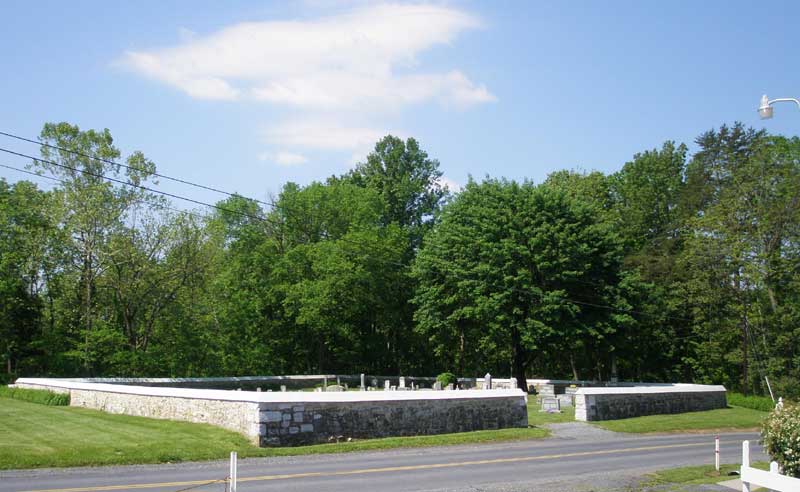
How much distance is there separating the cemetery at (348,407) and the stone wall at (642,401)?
4 centimetres

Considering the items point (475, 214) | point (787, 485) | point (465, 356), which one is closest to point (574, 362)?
point (465, 356)

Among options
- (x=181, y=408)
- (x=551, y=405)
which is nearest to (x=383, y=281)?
(x=551, y=405)

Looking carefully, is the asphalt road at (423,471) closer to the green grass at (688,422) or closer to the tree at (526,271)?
the green grass at (688,422)

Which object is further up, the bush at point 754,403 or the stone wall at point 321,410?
the stone wall at point 321,410

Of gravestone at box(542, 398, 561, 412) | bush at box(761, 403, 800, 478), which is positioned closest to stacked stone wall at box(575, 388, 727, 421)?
gravestone at box(542, 398, 561, 412)

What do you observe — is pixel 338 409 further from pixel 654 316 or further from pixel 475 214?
pixel 654 316

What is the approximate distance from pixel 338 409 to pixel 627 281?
26.5 metres

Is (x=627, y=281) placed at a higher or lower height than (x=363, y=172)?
lower

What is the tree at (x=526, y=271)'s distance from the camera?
4047 cm

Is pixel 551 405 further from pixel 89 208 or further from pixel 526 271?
pixel 89 208

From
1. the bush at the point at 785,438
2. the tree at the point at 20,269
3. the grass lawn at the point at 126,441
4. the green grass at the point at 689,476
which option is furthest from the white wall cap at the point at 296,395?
the tree at the point at 20,269

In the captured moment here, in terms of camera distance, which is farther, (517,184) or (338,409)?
(517,184)

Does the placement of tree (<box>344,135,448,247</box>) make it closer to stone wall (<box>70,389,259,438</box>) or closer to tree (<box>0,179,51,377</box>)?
tree (<box>0,179,51,377</box>)

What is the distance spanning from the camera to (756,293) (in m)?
45.5
